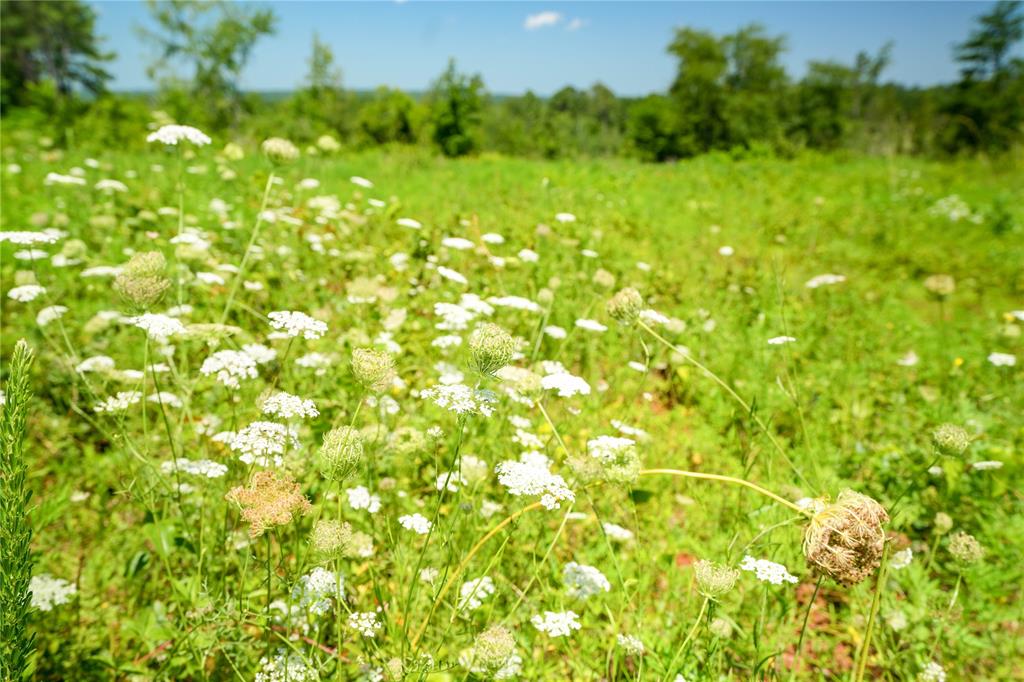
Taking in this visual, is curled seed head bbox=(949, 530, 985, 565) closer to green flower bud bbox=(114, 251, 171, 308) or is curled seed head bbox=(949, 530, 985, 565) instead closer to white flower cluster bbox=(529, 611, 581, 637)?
white flower cluster bbox=(529, 611, 581, 637)

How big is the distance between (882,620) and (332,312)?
11.3 ft

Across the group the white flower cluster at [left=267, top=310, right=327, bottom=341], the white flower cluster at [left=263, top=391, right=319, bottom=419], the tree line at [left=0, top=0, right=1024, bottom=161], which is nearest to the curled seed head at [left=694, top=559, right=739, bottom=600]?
the white flower cluster at [left=263, top=391, right=319, bottom=419]

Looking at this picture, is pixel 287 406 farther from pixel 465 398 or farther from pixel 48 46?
pixel 48 46

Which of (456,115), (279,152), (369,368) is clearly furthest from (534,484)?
(456,115)

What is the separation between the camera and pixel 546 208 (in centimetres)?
802

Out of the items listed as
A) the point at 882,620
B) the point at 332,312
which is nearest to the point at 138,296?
the point at 332,312

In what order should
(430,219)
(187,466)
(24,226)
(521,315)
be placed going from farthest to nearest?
(430,219) → (24,226) → (521,315) → (187,466)

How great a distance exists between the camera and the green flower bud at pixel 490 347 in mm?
1398

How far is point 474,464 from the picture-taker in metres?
2.02

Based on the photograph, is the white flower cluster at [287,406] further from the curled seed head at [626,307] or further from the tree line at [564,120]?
the tree line at [564,120]

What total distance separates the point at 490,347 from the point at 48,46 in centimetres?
6547

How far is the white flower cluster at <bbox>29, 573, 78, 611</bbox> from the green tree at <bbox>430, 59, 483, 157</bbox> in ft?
140

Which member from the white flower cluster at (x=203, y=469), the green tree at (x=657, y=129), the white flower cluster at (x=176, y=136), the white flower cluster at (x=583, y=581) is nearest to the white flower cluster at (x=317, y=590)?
the white flower cluster at (x=203, y=469)

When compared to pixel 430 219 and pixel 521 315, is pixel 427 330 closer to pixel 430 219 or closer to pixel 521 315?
pixel 521 315
